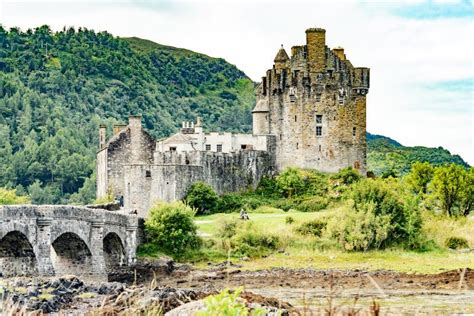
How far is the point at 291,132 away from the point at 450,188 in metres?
13.4

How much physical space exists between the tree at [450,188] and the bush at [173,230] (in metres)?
14.7

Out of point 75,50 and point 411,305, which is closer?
point 411,305

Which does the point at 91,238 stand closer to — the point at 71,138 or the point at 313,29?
the point at 313,29

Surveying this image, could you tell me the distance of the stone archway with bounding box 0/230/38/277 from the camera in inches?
1570

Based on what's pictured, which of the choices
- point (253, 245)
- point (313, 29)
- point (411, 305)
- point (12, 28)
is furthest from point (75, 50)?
point (411, 305)

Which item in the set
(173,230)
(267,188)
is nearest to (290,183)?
(267,188)

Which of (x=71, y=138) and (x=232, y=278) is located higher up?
(x=71, y=138)

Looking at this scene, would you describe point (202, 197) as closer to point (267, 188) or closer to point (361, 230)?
point (267, 188)

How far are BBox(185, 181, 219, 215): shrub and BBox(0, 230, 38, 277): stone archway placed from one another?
20.1 m

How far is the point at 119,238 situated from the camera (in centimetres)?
4981

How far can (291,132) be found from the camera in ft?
232

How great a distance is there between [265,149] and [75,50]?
7986 cm

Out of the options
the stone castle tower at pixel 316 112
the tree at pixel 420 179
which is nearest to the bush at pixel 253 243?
the tree at pixel 420 179

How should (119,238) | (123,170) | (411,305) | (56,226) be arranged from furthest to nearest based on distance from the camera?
(123,170) → (119,238) → (56,226) → (411,305)
